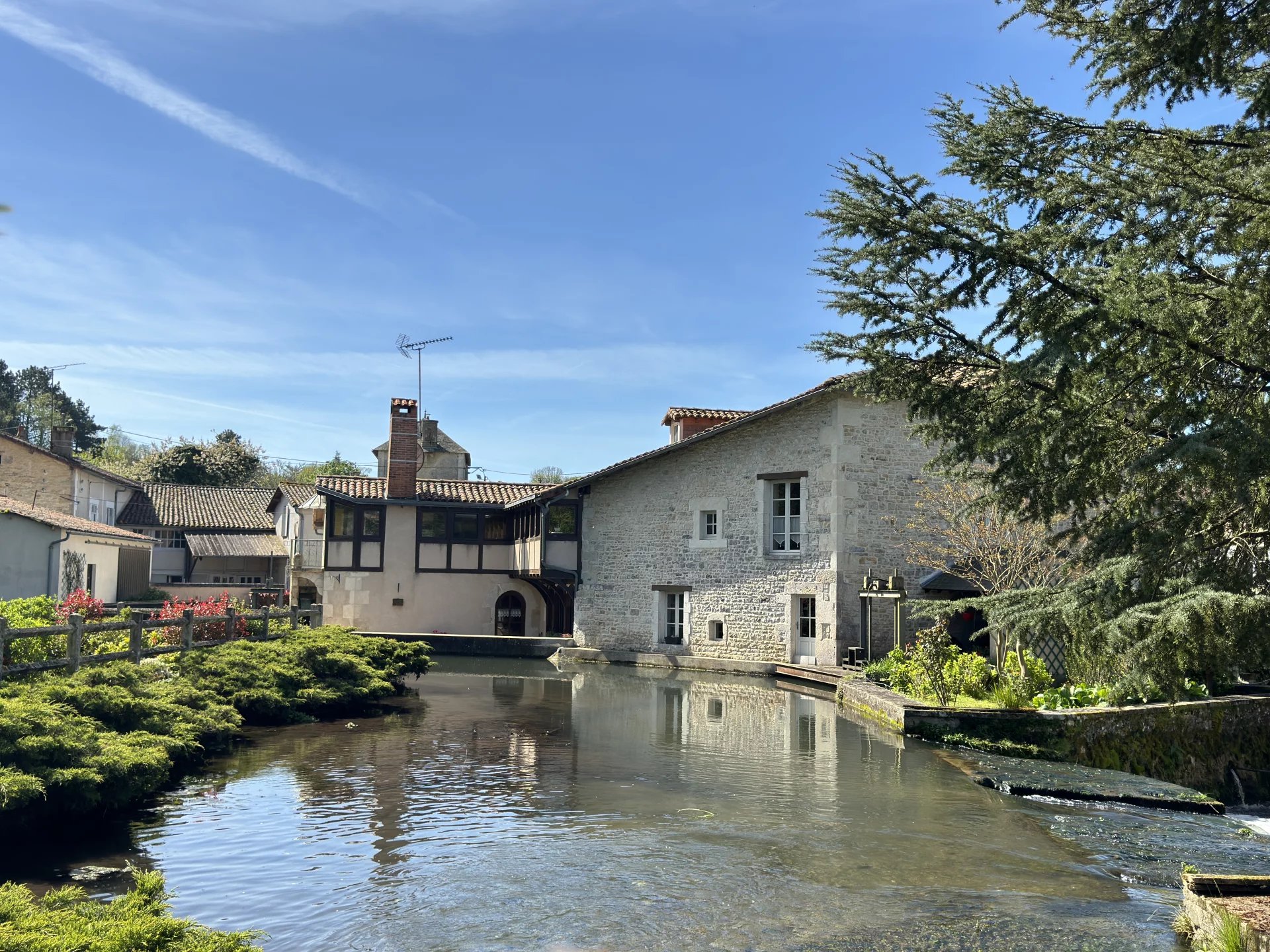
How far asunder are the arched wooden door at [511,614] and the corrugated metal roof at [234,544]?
1247 cm

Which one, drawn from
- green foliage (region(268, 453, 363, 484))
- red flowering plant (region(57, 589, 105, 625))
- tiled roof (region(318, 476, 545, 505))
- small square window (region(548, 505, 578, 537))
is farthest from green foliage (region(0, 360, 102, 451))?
red flowering plant (region(57, 589, 105, 625))

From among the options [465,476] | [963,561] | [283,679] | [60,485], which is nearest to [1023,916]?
[283,679]

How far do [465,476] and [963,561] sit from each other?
32.3 meters

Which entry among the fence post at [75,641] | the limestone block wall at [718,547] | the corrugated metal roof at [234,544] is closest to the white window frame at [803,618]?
the limestone block wall at [718,547]

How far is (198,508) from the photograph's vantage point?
40625mm

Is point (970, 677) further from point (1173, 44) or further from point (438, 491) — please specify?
point (438, 491)

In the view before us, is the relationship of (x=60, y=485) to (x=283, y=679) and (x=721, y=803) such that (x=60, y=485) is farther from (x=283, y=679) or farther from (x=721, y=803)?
(x=721, y=803)

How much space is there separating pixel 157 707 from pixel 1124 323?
893 cm

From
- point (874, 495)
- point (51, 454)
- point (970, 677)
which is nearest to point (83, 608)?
point (970, 677)

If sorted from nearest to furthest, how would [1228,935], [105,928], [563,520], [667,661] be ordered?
[105,928] → [1228,935] → [667,661] → [563,520]

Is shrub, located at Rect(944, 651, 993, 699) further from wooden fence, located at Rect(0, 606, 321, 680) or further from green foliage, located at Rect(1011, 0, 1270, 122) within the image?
wooden fence, located at Rect(0, 606, 321, 680)

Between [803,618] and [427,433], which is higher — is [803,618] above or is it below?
below

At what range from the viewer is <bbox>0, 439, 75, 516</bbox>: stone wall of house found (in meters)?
34.2

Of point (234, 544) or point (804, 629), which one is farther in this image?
point (234, 544)
